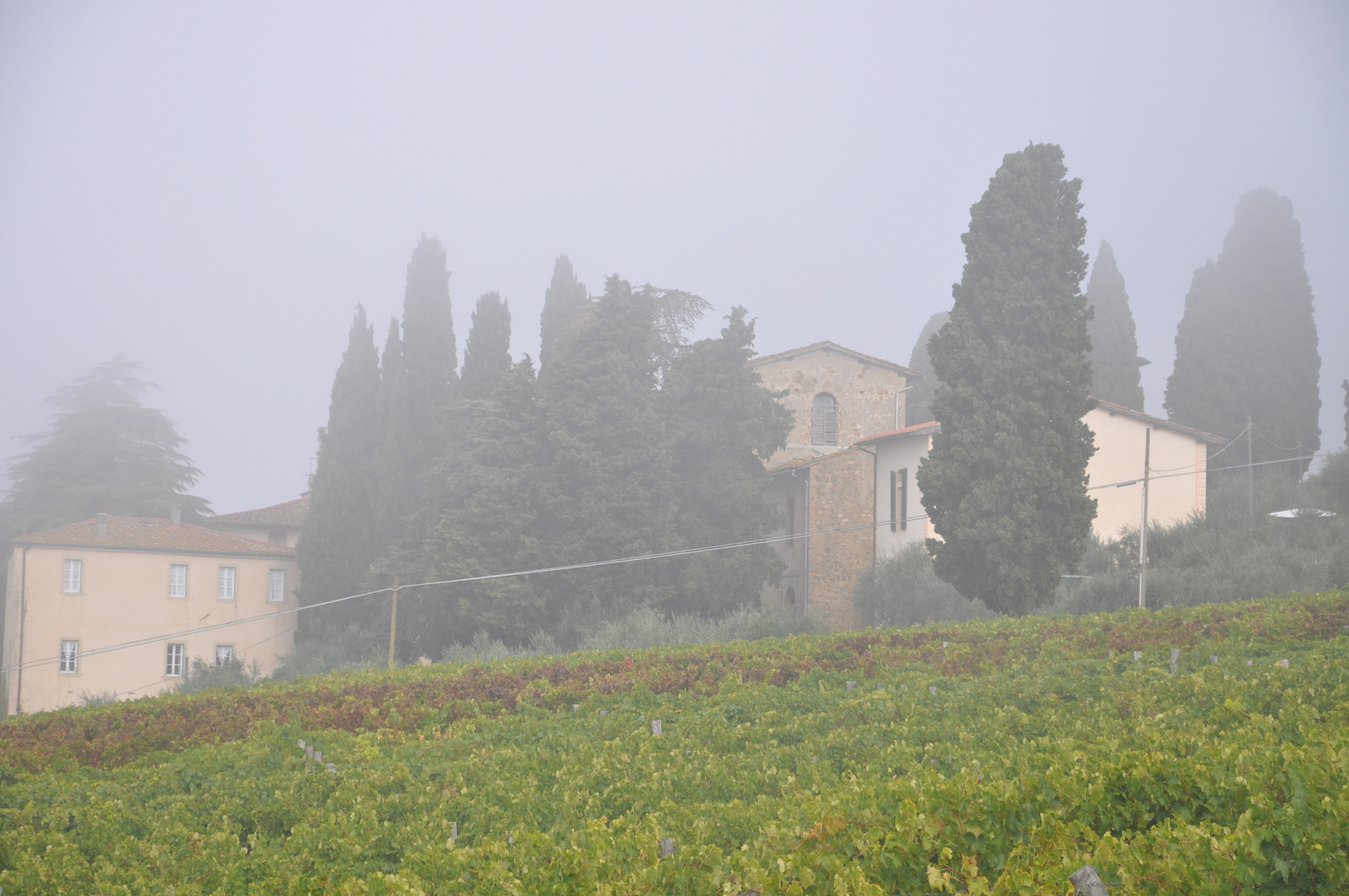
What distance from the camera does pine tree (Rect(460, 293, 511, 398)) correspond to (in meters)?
44.4

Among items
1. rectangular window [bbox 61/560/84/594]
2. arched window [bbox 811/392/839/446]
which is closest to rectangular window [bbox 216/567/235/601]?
rectangular window [bbox 61/560/84/594]

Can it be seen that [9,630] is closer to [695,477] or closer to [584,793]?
[695,477]

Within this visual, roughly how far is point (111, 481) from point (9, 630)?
49.6ft

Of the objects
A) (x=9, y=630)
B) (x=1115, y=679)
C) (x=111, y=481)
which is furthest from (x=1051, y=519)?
(x=111, y=481)

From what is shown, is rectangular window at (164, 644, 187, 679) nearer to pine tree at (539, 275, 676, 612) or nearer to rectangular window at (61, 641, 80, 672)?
rectangular window at (61, 641, 80, 672)

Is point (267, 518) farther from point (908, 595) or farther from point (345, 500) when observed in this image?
point (908, 595)

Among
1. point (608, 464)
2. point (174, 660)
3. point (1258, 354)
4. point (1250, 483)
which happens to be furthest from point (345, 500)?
point (1258, 354)

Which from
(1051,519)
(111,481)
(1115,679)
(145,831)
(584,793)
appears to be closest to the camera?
(584,793)

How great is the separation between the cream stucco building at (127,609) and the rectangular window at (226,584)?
0.04 meters

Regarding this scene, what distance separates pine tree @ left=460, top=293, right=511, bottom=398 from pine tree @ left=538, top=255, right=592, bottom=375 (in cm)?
286

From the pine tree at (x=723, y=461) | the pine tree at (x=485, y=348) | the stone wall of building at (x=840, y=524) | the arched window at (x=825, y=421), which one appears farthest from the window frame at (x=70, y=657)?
the arched window at (x=825, y=421)

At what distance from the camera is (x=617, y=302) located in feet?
121

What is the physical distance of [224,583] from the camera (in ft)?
141

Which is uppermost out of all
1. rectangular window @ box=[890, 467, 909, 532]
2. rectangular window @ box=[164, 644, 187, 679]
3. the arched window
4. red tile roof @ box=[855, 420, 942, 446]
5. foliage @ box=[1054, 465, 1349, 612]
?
the arched window
